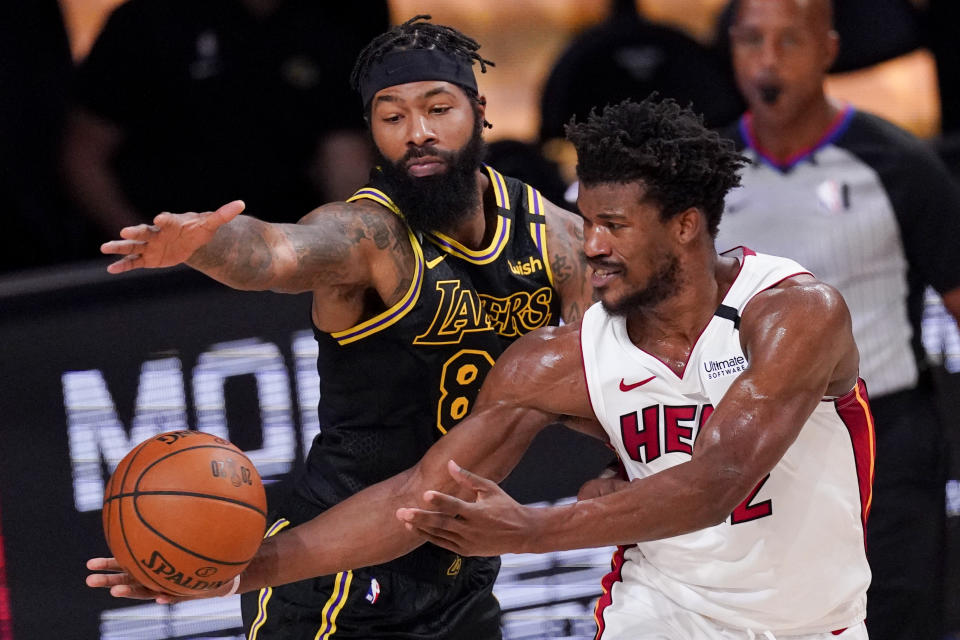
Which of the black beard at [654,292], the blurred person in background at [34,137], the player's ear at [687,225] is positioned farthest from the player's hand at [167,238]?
the blurred person in background at [34,137]

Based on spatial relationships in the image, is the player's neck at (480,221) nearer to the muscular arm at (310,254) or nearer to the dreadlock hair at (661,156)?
the muscular arm at (310,254)

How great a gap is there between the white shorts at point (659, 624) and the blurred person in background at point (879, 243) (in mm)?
1343

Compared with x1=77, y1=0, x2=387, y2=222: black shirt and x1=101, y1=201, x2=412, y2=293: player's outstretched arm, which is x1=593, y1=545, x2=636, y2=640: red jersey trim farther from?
x1=77, y1=0, x2=387, y2=222: black shirt

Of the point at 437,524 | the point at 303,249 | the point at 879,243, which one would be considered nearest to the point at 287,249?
the point at 303,249

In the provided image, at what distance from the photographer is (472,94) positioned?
155 inches

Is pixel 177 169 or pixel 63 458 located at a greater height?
pixel 177 169

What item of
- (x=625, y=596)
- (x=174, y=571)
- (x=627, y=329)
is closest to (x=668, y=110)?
(x=627, y=329)

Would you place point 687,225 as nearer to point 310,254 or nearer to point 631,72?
point 310,254

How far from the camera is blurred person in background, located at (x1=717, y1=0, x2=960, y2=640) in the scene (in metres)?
4.51

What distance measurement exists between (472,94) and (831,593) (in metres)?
1.69

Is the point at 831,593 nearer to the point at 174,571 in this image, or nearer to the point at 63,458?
the point at 174,571

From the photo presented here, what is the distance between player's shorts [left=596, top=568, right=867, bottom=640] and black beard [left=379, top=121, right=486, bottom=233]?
109 cm

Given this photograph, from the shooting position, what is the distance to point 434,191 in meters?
3.71

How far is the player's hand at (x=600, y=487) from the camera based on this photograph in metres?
3.31
